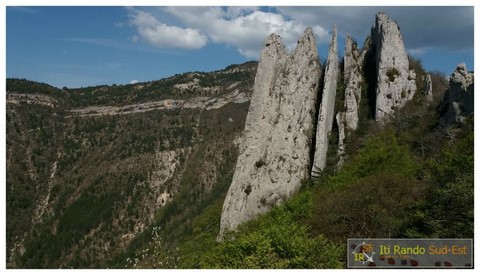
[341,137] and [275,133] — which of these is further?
[341,137]

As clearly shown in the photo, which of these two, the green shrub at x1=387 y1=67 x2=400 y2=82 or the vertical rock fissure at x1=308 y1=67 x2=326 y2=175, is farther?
the green shrub at x1=387 y1=67 x2=400 y2=82

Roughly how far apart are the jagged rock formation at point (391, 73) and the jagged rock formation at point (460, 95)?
606 centimetres

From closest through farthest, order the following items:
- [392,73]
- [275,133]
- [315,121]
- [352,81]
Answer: [275,133] → [392,73] → [315,121] → [352,81]

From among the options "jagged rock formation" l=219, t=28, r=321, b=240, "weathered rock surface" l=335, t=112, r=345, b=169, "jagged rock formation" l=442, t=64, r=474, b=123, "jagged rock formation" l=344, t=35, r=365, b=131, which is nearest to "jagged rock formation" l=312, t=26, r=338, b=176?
"weathered rock surface" l=335, t=112, r=345, b=169

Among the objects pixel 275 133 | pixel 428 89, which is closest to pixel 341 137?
pixel 275 133

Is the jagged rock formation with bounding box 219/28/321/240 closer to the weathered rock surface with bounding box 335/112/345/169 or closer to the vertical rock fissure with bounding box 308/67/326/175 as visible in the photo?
the vertical rock fissure with bounding box 308/67/326/175

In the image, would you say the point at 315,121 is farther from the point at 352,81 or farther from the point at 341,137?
the point at 352,81

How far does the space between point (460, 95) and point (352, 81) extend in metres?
10.3

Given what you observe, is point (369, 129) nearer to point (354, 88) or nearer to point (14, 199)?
point (354, 88)

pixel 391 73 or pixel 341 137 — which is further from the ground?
pixel 391 73

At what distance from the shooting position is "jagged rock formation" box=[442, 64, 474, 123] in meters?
25.1

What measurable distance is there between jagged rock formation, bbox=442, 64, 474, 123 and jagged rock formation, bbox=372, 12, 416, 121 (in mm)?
6058

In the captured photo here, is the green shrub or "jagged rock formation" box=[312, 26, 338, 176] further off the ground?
the green shrub

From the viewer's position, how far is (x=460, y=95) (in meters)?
26.2
